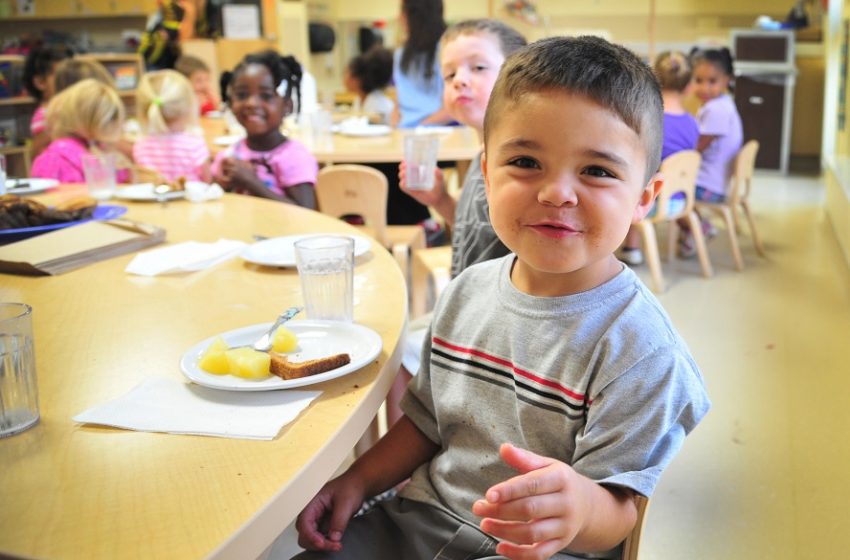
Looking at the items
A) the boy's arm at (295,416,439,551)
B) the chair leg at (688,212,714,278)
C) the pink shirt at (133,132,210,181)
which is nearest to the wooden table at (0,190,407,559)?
the boy's arm at (295,416,439,551)

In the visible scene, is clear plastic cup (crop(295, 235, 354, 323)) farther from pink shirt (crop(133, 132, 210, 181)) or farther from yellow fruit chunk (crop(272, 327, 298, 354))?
pink shirt (crop(133, 132, 210, 181))

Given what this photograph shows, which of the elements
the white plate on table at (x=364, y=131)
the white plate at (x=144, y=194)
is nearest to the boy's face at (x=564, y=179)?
the white plate at (x=144, y=194)

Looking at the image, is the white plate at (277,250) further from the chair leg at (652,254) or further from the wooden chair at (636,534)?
the chair leg at (652,254)

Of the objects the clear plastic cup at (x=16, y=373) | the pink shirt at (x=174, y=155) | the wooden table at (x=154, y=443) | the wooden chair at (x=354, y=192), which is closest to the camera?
the wooden table at (x=154, y=443)

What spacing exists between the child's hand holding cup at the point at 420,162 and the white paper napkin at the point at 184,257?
483 millimetres

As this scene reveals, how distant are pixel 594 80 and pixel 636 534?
0.51 m

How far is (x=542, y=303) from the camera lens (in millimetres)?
1042

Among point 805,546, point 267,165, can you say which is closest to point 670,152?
point 267,165

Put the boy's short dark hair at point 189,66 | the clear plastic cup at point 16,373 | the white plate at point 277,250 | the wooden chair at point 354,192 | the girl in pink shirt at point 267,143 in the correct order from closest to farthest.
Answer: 1. the clear plastic cup at point 16,373
2. the white plate at point 277,250
3. the wooden chair at point 354,192
4. the girl in pink shirt at point 267,143
5. the boy's short dark hair at point 189,66

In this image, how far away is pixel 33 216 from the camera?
1.84 meters

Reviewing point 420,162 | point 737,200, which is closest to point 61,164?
point 420,162

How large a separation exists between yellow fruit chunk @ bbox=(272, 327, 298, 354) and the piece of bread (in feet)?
0.21

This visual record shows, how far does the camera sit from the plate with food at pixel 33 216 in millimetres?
1791

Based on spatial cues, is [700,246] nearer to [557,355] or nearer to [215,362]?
[557,355]
